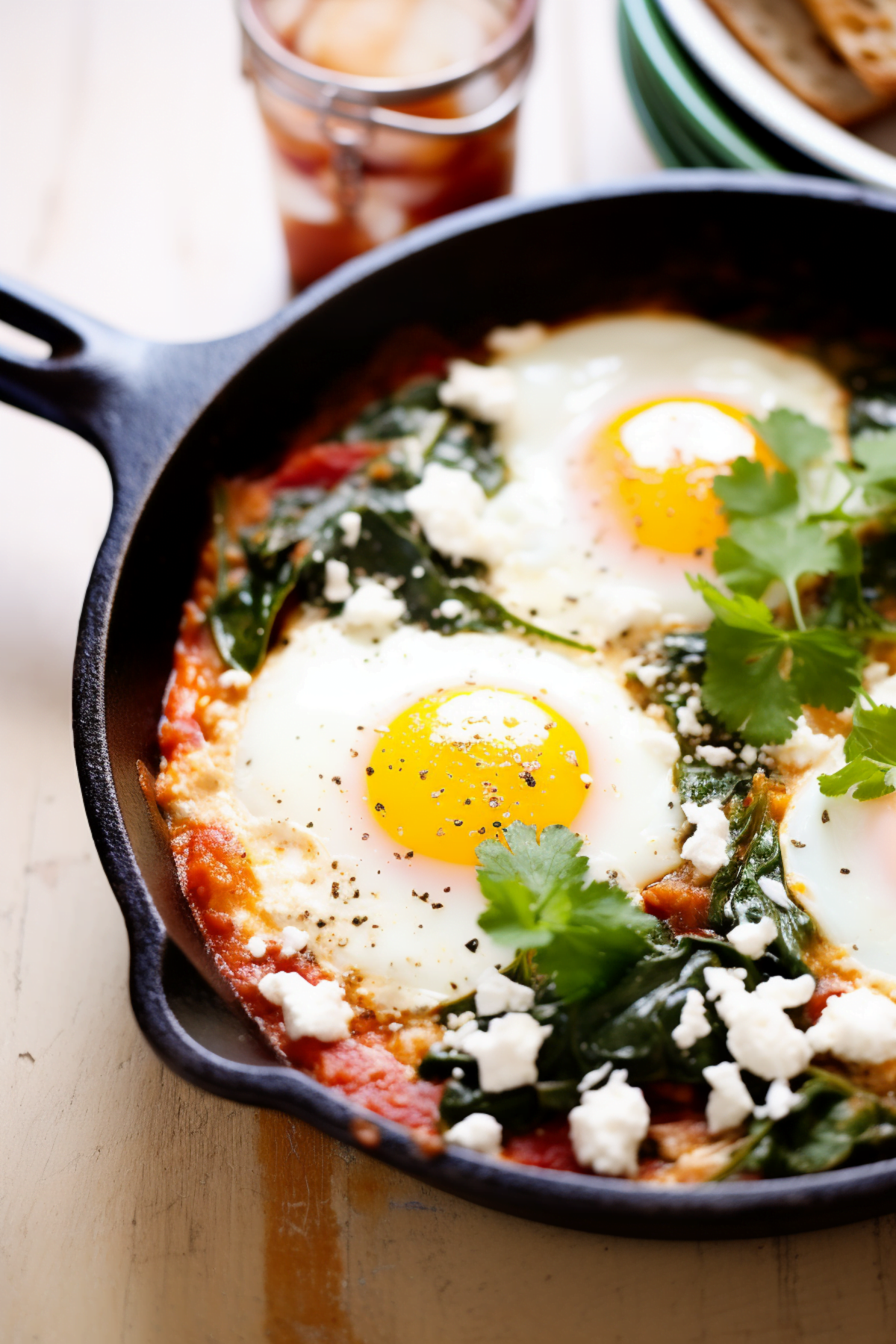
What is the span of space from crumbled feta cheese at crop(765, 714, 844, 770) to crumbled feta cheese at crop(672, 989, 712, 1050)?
61cm

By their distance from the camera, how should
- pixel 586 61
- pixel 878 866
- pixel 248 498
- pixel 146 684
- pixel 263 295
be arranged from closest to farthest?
pixel 878 866
pixel 146 684
pixel 248 498
pixel 263 295
pixel 586 61

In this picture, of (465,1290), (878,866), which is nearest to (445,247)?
(878,866)

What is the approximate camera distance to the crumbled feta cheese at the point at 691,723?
2521mm

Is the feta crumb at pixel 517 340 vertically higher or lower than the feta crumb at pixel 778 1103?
higher

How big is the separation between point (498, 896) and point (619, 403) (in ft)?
4.75

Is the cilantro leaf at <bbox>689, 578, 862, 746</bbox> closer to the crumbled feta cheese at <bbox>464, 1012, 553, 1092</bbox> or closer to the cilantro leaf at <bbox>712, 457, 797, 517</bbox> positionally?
the cilantro leaf at <bbox>712, 457, 797, 517</bbox>

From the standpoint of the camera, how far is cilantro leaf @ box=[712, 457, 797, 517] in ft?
8.79

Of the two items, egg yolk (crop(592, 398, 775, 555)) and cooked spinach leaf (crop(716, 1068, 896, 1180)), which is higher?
egg yolk (crop(592, 398, 775, 555))

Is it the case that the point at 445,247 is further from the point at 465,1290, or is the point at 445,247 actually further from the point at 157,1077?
the point at 465,1290

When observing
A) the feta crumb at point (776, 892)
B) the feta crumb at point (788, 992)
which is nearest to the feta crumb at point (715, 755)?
the feta crumb at point (776, 892)

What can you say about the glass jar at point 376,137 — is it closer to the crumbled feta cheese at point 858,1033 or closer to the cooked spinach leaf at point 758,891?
the cooked spinach leaf at point 758,891

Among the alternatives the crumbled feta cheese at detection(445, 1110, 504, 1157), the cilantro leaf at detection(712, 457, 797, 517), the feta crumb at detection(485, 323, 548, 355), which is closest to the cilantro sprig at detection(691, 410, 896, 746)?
the cilantro leaf at detection(712, 457, 797, 517)

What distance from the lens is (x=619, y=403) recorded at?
9.80ft

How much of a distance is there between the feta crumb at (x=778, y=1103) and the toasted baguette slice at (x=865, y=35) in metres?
2.87
